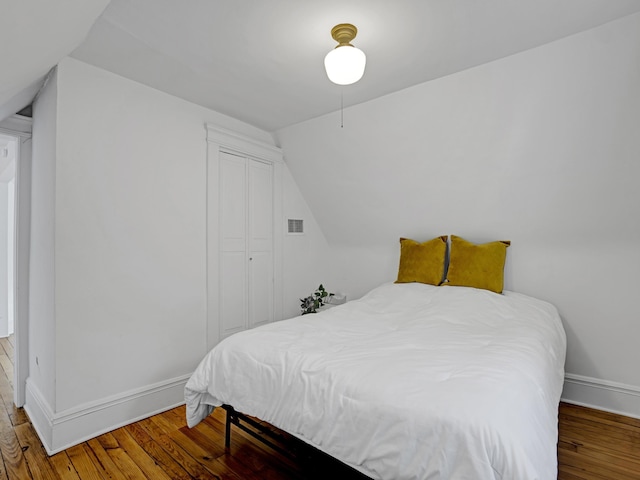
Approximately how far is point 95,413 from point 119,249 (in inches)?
42.3

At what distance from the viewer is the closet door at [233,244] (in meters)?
3.12

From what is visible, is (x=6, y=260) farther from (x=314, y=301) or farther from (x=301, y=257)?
(x=314, y=301)

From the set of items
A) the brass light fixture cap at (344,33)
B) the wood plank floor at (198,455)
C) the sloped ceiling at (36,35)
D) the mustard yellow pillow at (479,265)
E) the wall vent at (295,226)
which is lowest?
the wood plank floor at (198,455)

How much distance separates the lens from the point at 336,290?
13.8 feet

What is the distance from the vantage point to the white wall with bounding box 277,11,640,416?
2.10 metres

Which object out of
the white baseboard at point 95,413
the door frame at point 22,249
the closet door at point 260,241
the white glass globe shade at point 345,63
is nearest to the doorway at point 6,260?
the door frame at point 22,249

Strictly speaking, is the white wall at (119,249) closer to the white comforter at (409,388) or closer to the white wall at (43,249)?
the white wall at (43,249)

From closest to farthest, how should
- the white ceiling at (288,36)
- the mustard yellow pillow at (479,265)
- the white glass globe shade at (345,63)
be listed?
the white ceiling at (288,36), the white glass globe shade at (345,63), the mustard yellow pillow at (479,265)

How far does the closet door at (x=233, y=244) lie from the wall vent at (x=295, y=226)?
0.65 metres

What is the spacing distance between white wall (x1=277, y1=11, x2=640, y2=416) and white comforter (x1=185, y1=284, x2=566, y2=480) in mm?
572

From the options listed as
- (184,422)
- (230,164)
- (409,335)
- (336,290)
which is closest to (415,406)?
(409,335)

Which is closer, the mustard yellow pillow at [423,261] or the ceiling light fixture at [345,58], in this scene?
the ceiling light fixture at [345,58]

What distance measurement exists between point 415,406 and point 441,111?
7.05ft

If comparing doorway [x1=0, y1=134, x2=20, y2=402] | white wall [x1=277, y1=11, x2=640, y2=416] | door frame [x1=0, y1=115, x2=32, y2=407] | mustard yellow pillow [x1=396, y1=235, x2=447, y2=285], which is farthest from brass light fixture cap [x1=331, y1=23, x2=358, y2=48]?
doorway [x1=0, y1=134, x2=20, y2=402]
